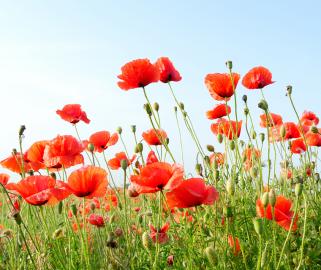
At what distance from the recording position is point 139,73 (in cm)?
272

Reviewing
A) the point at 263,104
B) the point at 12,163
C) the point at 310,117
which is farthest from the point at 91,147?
the point at 310,117

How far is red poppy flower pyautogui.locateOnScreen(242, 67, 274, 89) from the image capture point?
2.98m

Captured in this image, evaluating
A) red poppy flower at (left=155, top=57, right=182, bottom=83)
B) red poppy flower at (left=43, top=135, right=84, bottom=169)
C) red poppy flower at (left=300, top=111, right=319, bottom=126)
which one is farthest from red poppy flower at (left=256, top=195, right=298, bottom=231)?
red poppy flower at (left=300, top=111, right=319, bottom=126)

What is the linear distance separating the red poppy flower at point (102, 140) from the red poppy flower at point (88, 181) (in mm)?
1030

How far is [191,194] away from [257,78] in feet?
4.34

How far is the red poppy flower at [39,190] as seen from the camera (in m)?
2.08

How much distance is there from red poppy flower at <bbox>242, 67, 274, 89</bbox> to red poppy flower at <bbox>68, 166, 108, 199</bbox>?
1244 mm

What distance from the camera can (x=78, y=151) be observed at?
250 cm

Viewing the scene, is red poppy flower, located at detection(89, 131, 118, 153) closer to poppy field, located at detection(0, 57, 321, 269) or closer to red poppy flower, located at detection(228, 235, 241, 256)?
poppy field, located at detection(0, 57, 321, 269)

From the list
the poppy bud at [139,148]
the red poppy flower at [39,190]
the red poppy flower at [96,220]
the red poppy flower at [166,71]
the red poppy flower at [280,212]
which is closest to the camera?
the red poppy flower at [280,212]

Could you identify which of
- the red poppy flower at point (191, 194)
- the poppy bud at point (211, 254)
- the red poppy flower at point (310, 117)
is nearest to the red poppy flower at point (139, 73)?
the red poppy flower at point (191, 194)

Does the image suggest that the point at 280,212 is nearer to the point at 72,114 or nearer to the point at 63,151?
the point at 63,151

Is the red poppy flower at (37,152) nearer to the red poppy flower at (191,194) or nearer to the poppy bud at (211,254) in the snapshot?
the red poppy flower at (191,194)

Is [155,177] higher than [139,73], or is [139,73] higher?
[139,73]
